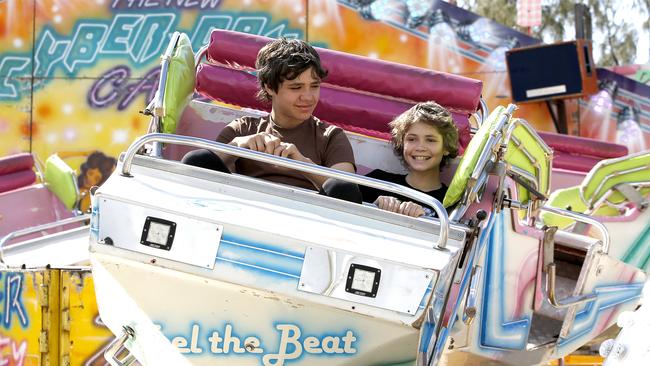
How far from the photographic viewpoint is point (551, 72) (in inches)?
506

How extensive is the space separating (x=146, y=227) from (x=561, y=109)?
10.5 meters

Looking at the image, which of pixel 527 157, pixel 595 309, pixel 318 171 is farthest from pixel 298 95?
pixel 595 309

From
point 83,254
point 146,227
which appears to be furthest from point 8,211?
point 146,227

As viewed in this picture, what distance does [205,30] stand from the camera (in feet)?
43.9

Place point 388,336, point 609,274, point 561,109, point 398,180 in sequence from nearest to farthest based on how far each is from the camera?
point 388,336
point 398,180
point 609,274
point 561,109

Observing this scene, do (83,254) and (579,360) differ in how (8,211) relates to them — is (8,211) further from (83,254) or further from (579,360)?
(579,360)

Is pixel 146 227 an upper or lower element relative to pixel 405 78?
lower

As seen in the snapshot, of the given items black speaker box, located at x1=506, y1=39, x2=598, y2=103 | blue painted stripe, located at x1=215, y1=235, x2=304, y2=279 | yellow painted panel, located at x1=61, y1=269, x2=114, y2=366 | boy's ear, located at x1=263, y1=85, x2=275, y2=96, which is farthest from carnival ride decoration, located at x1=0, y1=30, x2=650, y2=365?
black speaker box, located at x1=506, y1=39, x2=598, y2=103

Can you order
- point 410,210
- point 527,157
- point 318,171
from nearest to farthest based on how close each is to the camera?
point 318,171 < point 410,210 < point 527,157

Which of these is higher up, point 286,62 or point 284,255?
point 286,62

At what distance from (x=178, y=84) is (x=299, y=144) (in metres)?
0.72

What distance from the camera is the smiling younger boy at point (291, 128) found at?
4.04 metres

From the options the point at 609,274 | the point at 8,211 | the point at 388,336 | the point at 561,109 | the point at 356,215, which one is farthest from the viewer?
the point at 561,109

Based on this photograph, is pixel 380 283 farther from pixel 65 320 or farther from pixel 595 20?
pixel 595 20
